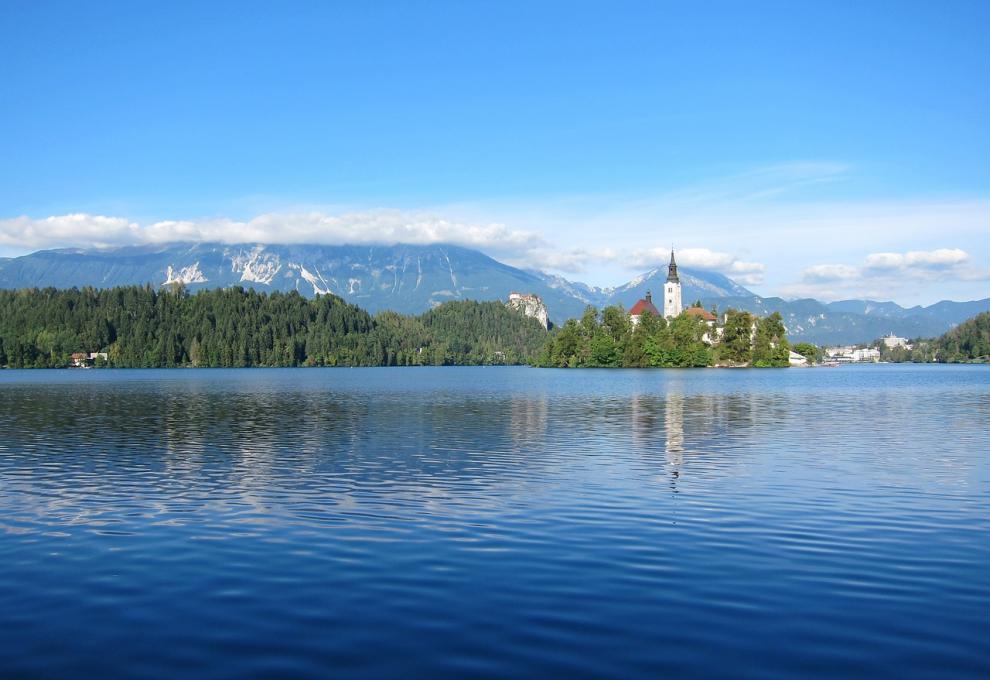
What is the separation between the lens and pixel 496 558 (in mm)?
19688

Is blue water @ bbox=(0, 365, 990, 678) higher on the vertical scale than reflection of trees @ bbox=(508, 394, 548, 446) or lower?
lower

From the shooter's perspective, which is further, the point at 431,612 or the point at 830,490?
the point at 830,490

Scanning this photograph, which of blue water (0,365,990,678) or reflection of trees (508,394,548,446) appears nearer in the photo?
blue water (0,365,990,678)

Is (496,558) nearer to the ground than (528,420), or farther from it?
nearer to the ground

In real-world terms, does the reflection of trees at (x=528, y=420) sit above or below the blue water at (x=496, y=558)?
above

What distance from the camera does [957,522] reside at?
24.0 m

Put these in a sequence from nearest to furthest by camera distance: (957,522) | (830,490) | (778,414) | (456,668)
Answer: (456,668)
(957,522)
(830,490)
(778,414)

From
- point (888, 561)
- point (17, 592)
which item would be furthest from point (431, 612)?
point (888, 561)

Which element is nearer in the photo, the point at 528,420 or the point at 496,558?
the point at 496,558

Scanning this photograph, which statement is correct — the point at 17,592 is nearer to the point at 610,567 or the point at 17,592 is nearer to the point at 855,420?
the point at 610,567

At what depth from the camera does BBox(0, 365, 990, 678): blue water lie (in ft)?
44.7

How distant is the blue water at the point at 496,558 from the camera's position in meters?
13.6

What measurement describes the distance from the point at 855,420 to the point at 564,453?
96.7 feet

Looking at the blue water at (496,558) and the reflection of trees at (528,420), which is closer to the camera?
the blue water at (496,558)
